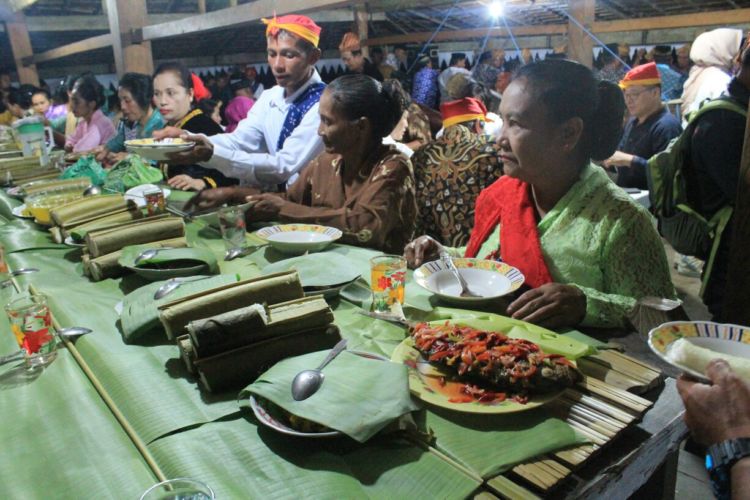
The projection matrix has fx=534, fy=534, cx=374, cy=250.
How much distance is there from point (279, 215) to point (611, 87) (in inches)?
61.9

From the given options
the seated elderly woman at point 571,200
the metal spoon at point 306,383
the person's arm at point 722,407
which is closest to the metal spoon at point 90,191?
the seated elderly woman at point 571,200

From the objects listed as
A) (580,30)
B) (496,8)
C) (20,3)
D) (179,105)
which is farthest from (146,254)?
(20,3)

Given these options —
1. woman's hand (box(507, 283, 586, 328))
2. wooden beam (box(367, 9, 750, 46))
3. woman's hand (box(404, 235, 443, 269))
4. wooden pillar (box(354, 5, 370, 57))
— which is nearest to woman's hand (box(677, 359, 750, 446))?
woman's hand (box(507, 283, 586, 328))

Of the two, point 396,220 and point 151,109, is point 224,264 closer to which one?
point 396,220

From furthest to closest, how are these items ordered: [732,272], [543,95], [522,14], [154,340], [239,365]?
[522,14] → [732,272] → [543,95] → [154,340] → [239,365]

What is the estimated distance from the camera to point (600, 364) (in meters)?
1.22

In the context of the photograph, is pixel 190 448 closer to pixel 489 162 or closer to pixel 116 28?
pixel 489 162

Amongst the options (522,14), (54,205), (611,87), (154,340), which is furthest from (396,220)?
(522,14)

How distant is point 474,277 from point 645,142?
11.0ft

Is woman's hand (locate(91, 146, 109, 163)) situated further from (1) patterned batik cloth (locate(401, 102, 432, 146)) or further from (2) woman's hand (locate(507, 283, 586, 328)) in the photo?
(2) woman's hand (locate(507, 283, 586, 328))

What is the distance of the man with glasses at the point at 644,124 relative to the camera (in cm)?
418

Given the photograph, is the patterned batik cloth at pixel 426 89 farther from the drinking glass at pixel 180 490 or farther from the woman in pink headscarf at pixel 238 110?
the drinking glass at pixel 180 490

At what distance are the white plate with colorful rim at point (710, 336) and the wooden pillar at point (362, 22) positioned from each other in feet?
20.8

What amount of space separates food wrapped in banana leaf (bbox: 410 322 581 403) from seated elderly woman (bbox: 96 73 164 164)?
13.6 feet
